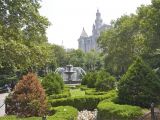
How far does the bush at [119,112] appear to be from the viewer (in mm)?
15090

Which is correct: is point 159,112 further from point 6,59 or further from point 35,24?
point 35,24

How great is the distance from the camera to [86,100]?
83.9 ft

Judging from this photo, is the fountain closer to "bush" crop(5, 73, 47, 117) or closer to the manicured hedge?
the manicured hedge

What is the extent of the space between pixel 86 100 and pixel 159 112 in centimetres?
1096

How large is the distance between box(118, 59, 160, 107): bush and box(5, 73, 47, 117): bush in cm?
352

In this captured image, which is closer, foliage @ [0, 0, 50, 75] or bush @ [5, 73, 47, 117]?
bush @ [5, 73, 47, 117]

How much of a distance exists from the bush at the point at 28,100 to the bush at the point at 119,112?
8.86ft

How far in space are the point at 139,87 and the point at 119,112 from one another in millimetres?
2356

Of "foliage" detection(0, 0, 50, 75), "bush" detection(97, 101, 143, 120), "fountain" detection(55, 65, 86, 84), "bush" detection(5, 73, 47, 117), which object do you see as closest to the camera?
"bush" detection(97, 101, 143, 120)

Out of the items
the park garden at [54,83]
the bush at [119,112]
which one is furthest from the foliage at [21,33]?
the bush at [119,112]

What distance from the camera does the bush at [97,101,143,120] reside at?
15090mm

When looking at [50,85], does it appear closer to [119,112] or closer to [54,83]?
[54,83]

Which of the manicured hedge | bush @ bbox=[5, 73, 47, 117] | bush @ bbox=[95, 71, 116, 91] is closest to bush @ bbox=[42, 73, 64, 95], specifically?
the manicured hedge

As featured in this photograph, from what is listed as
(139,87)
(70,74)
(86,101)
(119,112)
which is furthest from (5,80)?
(119,112)
